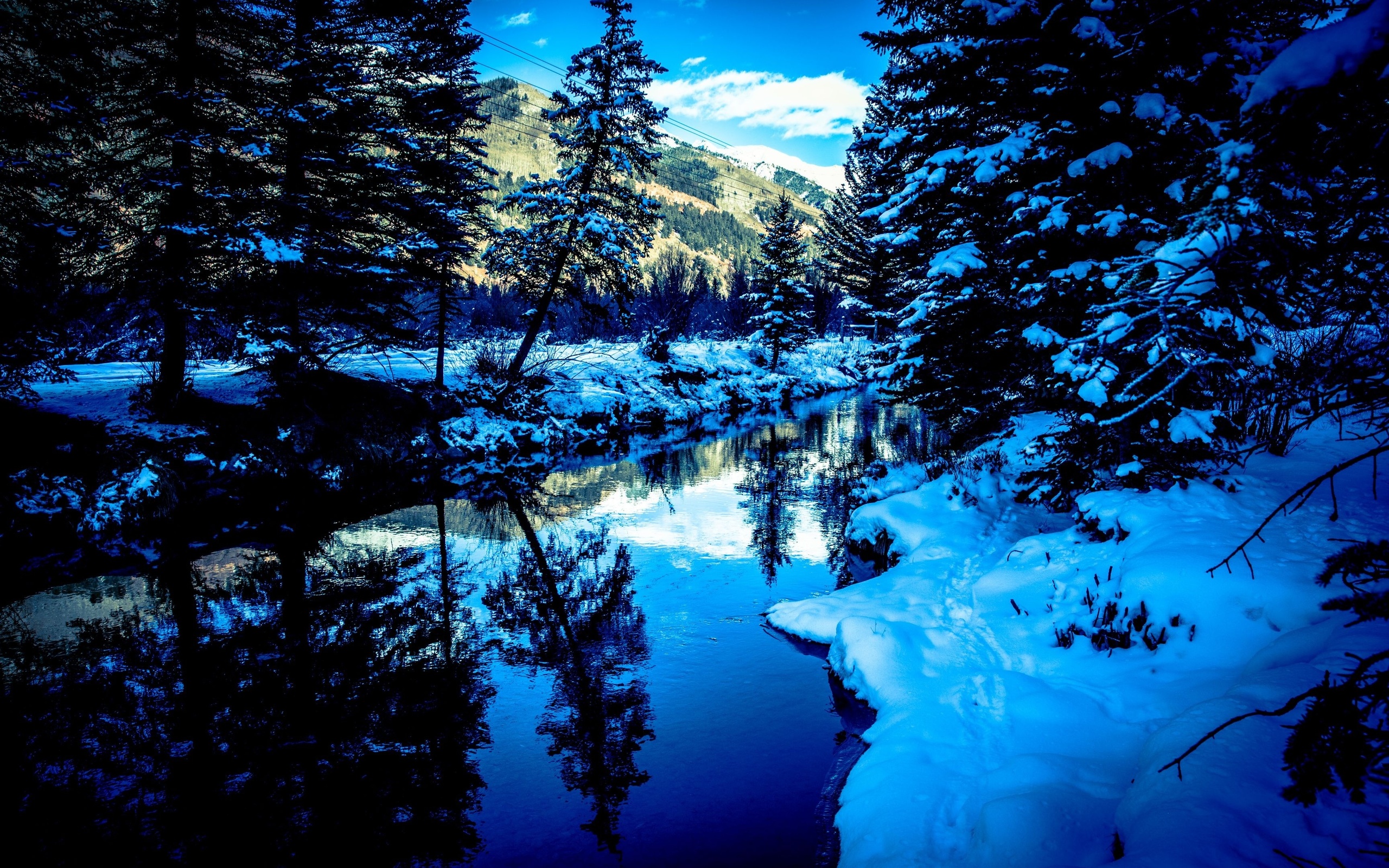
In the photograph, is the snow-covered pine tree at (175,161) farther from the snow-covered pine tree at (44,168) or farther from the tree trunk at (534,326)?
the tree trunk at (534,326)

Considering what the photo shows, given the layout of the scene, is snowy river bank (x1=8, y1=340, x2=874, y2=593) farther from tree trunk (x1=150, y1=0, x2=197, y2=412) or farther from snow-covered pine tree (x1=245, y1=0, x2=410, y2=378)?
tree trunk (x1=150, y1=0, x2=197, y2=412)

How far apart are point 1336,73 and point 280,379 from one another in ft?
51.1

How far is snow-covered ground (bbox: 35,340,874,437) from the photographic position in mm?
11070

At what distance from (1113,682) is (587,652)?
4724 millimetres

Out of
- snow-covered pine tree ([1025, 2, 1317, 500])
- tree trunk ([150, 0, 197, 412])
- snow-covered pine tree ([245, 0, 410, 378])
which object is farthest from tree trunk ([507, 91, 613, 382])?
snow-covered pine tree ([1025, 2, 1317, 500])

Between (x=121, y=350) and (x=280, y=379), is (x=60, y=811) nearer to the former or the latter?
(x=280, y=379)

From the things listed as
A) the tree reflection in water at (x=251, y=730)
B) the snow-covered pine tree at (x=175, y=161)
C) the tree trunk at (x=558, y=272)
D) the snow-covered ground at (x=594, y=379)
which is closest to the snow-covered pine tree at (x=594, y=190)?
the tree trunk at (x=558, y=272)

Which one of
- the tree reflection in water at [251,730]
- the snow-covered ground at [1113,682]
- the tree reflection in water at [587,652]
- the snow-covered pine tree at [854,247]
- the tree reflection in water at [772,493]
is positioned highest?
the snow-covered pine tree at [854,247]

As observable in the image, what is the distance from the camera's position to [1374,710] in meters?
2.10

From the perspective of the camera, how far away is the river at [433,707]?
378 centimetres

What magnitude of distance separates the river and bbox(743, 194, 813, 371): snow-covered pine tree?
2458cm

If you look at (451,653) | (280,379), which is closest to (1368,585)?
(451,653)

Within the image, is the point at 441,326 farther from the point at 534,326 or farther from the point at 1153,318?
the point at 1153,318

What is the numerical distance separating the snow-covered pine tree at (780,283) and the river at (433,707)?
24.6 meters
